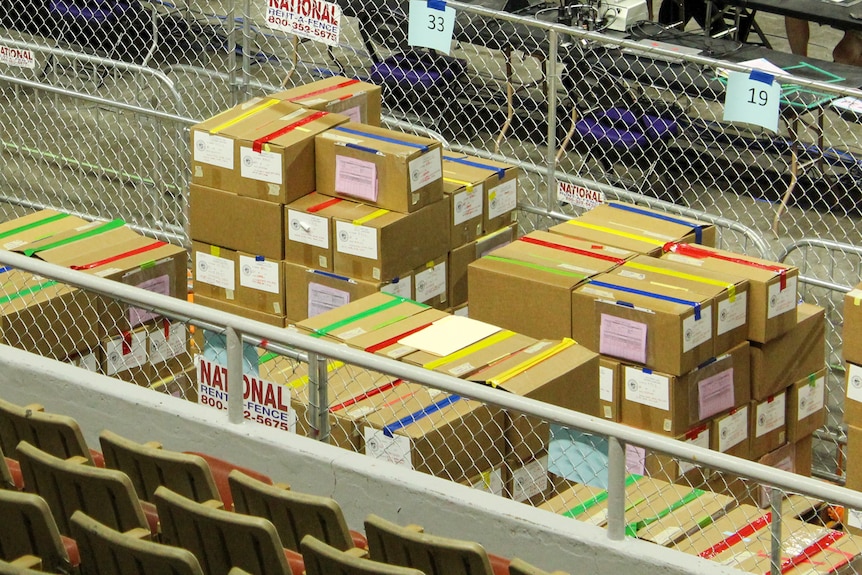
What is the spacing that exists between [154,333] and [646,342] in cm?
206

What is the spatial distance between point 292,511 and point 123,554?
592 millimetres

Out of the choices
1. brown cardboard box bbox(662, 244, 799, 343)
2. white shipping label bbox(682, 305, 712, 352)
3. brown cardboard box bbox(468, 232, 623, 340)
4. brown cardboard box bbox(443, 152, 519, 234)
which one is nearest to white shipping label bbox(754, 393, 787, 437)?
brown cardboard box bbox(662, 244, 799, 343)

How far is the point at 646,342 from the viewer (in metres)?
5.98

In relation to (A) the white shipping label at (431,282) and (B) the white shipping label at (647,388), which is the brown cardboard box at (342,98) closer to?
(A) the white shipping label at (431,282)

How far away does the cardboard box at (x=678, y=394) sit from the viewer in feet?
19.8

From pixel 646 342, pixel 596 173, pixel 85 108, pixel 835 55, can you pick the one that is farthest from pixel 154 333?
pixel 835 55

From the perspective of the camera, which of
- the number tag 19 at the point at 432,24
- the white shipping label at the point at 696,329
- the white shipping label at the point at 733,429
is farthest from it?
Result: the number tag 19 at the point at 432,24

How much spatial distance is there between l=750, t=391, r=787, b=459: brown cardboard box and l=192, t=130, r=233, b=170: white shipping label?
8.61ft

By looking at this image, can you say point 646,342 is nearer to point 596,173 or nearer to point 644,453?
point 644,453

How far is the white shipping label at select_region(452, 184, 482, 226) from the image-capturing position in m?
7.00

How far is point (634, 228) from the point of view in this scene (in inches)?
267

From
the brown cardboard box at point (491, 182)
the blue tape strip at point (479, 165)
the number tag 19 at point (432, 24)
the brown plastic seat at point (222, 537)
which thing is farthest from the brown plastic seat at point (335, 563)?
the number tag 19 at point (432, 24)

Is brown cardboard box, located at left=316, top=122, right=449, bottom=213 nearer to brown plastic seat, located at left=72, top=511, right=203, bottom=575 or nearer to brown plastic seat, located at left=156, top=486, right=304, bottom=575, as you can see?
brown plastic seat, located at left=156, top=486, right=304, bottom=575

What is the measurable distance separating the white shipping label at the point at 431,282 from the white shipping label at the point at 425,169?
0.43m
